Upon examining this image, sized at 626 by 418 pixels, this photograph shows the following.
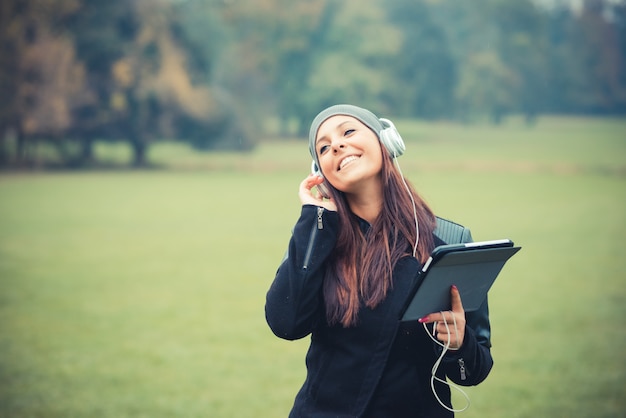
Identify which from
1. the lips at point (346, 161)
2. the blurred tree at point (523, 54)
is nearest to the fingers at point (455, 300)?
the lips at point (346, 161)

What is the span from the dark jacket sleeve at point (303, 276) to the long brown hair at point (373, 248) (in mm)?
59

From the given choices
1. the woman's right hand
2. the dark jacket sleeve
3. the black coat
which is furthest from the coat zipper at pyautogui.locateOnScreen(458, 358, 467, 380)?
the woman's right hand

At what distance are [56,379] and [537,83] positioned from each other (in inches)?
882

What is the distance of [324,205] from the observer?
2166 millimetres

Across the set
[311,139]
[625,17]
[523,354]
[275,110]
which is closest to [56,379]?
[523,354]

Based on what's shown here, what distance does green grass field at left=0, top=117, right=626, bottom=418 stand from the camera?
6.32m

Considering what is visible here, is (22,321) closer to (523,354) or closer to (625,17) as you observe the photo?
(523,354)

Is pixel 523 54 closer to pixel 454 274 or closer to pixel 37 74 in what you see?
pixel 37 74

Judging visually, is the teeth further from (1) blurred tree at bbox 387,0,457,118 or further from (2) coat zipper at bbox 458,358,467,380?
(1) blurred tree at bbox 387,0,457,118

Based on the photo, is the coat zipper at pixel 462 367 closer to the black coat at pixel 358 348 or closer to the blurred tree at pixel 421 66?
the black coat at pixel 358 348

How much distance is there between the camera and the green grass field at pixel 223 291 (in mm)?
6320

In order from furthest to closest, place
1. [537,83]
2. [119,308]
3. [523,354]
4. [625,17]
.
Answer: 1. [537,83]
2. [625,17]
3. [119,308]
4. [523,354]

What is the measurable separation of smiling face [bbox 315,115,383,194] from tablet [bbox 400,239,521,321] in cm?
38

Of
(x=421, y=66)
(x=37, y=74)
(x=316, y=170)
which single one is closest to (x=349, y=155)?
(x=316, y=170)
